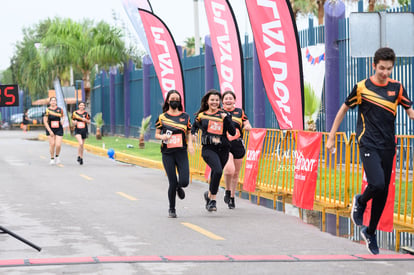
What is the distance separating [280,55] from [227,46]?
13.8ft

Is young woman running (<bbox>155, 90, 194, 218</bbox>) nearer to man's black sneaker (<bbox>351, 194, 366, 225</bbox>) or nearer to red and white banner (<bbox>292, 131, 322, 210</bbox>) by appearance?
red and white banner (<bbox>292, 131, 322, 210</bbox>)

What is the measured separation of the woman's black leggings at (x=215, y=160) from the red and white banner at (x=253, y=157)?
2467 mm

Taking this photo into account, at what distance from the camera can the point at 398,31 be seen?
987 centimetres

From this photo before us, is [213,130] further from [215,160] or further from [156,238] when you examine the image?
[156,238]

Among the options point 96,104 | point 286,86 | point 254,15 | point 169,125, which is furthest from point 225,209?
point 96,104

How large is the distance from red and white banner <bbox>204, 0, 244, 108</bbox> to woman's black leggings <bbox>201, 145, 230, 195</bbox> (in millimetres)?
6438

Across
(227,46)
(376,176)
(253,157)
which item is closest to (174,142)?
(253,157)

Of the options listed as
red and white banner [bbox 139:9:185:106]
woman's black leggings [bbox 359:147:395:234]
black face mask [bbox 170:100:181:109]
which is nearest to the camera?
woman's black leggings [bbox 359:147:395:234]

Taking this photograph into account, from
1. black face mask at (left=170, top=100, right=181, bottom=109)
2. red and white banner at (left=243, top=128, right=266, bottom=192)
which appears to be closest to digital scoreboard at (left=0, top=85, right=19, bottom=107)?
black face mask at (left=170, top=100, right=181, bottom=109)

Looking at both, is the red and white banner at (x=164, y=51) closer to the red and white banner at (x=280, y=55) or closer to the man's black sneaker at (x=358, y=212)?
the red and white banner at (x=280, y=55)

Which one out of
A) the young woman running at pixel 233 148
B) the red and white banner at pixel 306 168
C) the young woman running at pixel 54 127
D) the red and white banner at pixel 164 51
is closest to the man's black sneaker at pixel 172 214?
the young woman running at pixel 233 148

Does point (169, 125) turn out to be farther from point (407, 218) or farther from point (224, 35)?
point (224, 35)

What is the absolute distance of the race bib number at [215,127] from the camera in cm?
1166

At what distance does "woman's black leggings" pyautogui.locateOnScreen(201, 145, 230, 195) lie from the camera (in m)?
11.7
